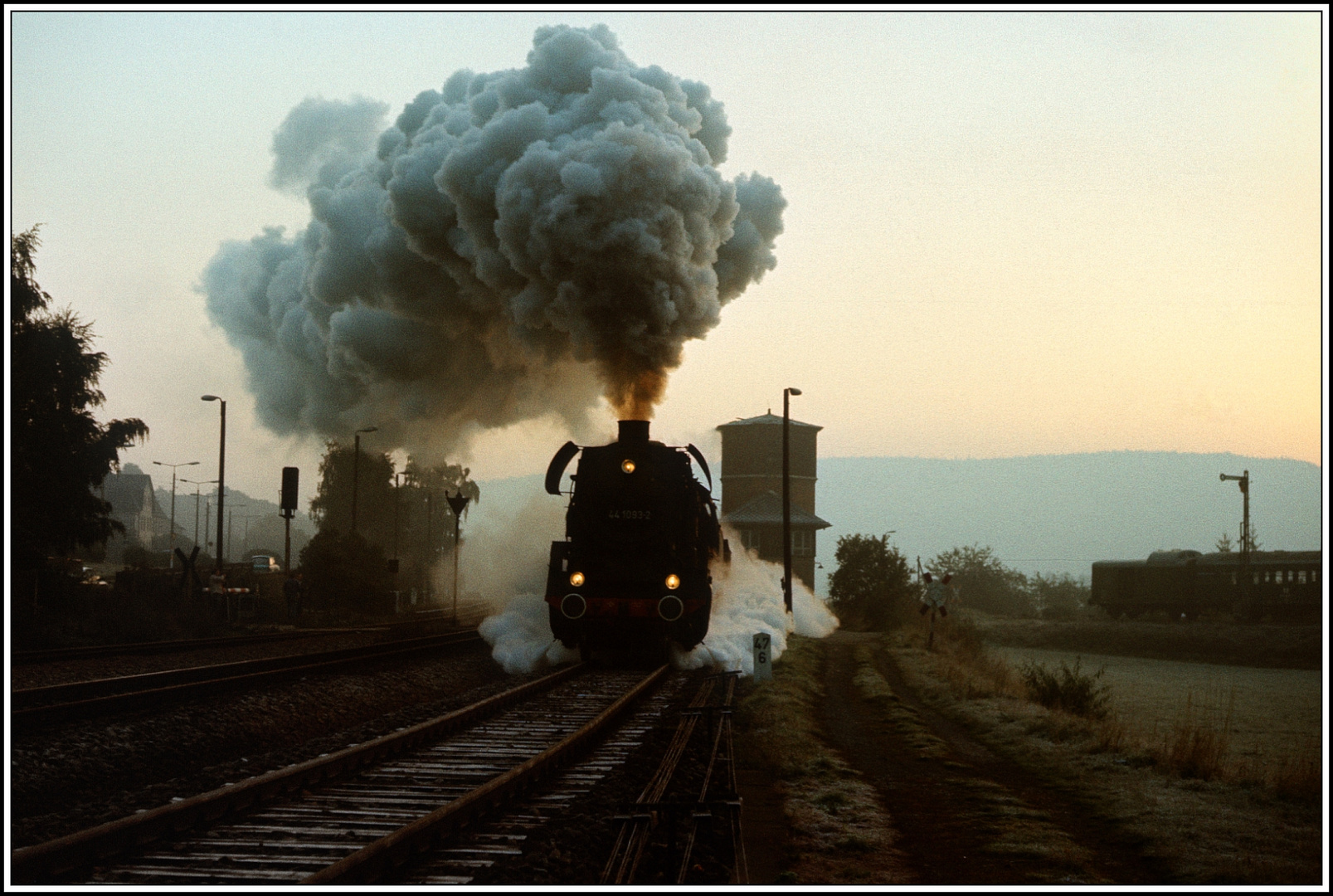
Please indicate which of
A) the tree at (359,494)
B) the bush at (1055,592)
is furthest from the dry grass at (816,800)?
the bush at (1055,592)

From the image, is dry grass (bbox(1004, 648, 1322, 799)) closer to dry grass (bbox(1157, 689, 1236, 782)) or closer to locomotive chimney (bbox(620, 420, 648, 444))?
dry grass (bbox(1157, 689, 1236, 782))

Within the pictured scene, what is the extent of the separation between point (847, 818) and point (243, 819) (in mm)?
3952

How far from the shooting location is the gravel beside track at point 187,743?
7.03 m

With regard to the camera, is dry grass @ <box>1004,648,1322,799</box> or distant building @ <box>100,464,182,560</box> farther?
distant building @ <box>100,464,182,560</box>

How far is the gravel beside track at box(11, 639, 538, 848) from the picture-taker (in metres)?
7.03

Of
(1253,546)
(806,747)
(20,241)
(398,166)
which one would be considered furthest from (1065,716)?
(1253,546)

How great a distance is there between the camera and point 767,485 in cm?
6338

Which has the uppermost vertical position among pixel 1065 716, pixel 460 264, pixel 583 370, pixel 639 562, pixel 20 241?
pixel 20 241

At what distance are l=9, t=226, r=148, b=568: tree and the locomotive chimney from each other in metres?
14.9

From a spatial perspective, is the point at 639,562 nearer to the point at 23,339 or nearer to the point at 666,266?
the point at 666,266

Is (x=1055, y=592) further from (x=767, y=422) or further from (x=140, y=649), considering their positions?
(x=140, y=649)

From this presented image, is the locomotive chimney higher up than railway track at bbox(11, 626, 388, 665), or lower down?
higher up

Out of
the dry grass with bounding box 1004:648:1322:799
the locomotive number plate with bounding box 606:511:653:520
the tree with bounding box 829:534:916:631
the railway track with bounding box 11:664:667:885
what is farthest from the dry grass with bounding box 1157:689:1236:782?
the tree with bounding box 829:534:916:631

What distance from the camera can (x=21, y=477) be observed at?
76.6 feet
